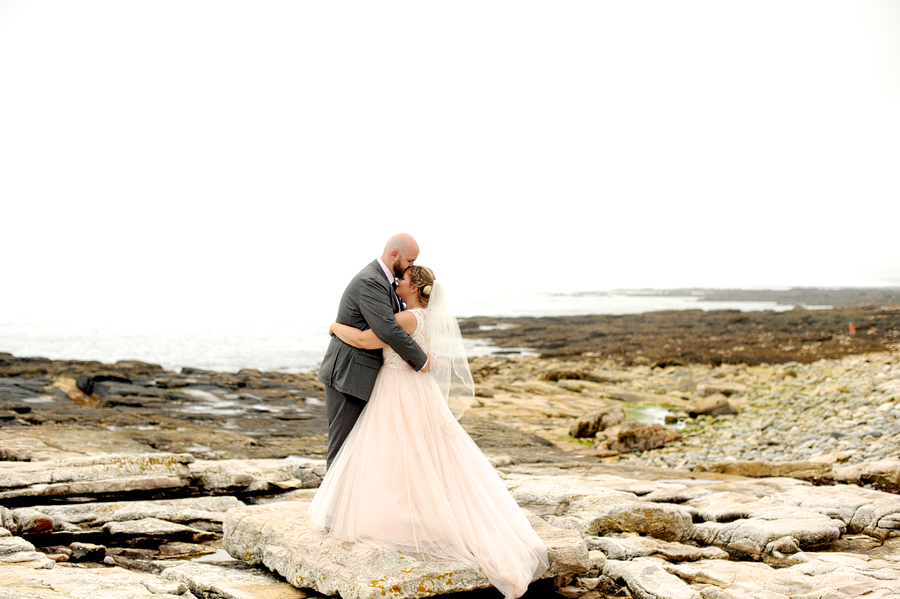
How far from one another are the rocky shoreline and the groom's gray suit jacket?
121cm

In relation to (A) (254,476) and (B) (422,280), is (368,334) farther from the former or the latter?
(A) (254,476)

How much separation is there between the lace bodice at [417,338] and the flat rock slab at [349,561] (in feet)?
4.54

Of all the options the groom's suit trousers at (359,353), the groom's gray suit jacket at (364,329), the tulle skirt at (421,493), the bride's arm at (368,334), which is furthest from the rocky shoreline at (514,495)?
the bride's arm at (368,334)

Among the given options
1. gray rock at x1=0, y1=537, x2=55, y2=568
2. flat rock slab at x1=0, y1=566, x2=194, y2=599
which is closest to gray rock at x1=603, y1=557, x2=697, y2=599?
flat rock slab at x1=0, y1=566, x2=194, y2=599

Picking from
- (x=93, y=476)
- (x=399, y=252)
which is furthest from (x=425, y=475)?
(x=93, y=476)

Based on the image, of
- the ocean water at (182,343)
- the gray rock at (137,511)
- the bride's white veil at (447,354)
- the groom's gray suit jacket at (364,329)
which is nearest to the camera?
the groom's gray suit jacket at (364,329)

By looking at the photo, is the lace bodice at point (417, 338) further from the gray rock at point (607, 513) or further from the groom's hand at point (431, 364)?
the gray rock at point (607, 513)

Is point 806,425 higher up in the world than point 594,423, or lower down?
higher up

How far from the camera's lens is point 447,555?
4.20 metres

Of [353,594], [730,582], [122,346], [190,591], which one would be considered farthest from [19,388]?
[122,346]

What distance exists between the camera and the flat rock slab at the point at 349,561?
384 cm

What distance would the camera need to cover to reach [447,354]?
493 cm

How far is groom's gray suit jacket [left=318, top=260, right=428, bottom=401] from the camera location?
4.55m

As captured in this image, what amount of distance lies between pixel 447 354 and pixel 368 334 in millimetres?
699
